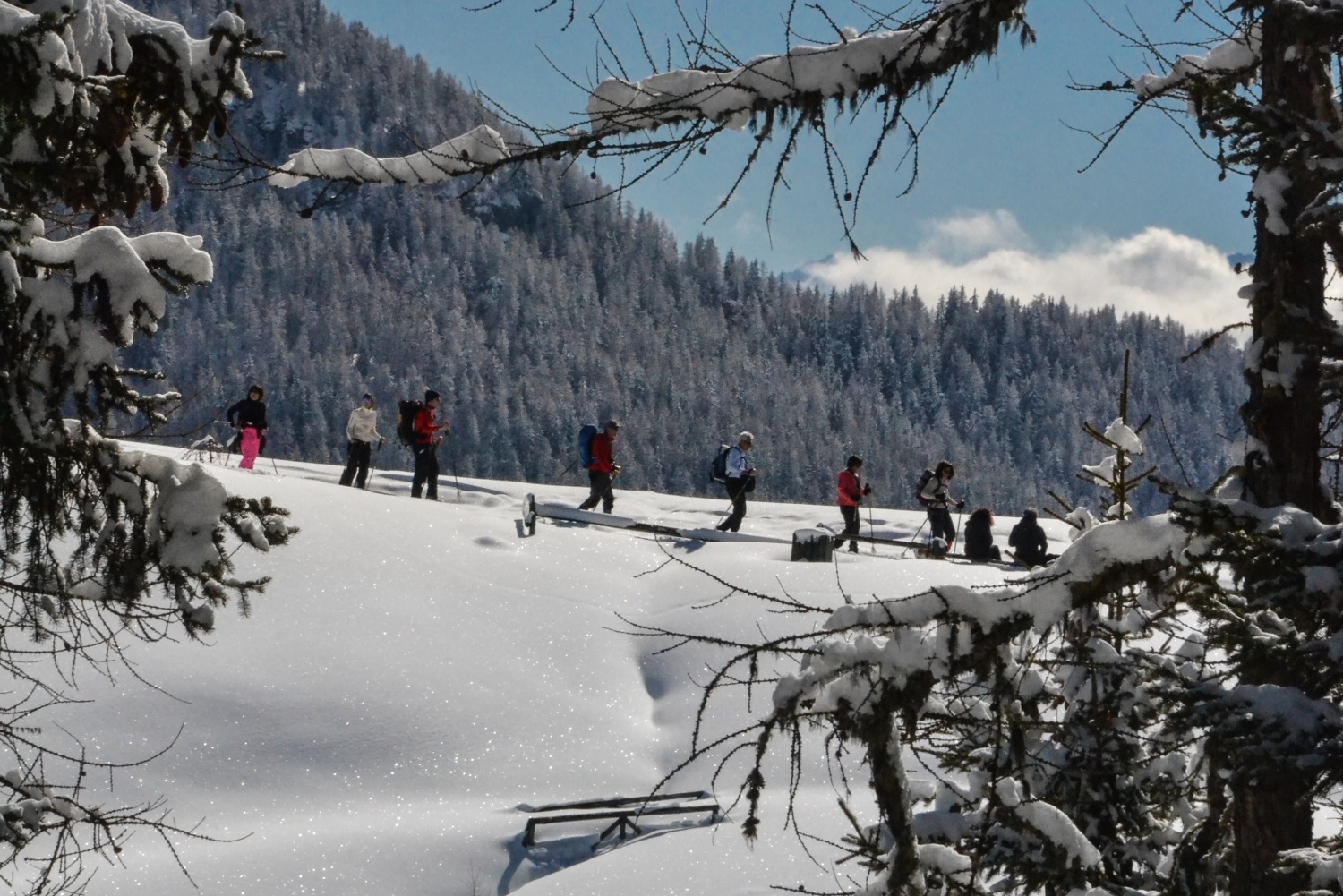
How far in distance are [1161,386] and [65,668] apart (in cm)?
13574

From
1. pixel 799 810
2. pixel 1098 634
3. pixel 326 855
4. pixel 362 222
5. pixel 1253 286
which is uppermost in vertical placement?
pixel 362 222

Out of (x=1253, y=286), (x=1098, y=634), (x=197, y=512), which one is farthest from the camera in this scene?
(x=1098, y=634)

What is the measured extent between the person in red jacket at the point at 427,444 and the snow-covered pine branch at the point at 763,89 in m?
12.5

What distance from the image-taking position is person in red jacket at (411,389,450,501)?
1717 cm

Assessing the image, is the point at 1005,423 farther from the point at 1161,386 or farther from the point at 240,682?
the point at 240,682

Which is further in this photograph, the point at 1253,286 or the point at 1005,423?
the point at 1005,423

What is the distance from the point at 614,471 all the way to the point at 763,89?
1613 centimetres

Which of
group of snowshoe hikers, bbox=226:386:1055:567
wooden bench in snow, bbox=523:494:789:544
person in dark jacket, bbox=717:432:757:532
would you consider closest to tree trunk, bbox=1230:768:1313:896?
group of snowshoe hikers, bbox=226:386:1055:567

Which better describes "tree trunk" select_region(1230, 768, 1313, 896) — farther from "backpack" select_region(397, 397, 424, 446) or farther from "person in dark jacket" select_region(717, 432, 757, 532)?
"backpack" select_region(397, 397, 424, 446)

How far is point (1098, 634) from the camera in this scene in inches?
233

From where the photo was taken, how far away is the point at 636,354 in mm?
140250

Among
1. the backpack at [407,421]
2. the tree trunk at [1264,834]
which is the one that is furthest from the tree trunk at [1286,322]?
the backpack at [407,421]

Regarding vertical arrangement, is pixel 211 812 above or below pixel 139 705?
below

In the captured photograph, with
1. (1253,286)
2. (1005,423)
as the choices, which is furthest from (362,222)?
(1253,286)
